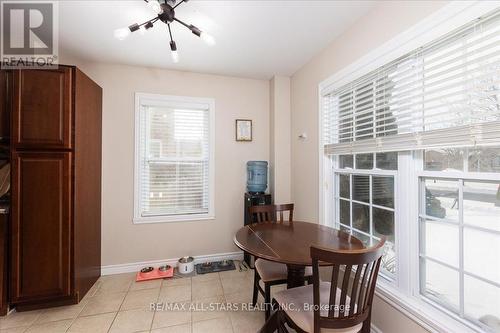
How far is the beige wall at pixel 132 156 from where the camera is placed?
9.20ft

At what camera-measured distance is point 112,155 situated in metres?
2.82

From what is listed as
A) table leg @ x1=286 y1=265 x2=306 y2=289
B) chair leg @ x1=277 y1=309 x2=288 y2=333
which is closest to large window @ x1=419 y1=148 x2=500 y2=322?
table leg @ x1=286 y1=265 x2=306 y2=289

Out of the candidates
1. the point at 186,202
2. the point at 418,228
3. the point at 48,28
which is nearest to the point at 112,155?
the point at 186,202

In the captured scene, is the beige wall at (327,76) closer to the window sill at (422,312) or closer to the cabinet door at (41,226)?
the window sill at (422,312)

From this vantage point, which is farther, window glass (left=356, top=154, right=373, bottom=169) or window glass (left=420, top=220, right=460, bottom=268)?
window glass (left=356, top=154, right=373, bottom=169)

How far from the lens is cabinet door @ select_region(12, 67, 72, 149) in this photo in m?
2.01

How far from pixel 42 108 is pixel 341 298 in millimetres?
2859

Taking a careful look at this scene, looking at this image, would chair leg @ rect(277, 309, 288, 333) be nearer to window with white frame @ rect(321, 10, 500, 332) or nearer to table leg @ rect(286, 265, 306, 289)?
table leg @ rect(286, 265, 306, 289)

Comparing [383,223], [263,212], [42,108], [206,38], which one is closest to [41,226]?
[42,108]

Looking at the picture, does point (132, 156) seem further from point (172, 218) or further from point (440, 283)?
point (440, 283)

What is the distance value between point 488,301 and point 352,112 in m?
1.57

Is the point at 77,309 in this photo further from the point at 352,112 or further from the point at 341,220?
the point at 352,112

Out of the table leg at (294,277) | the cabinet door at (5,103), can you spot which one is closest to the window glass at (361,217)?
the table leg at (294,277)

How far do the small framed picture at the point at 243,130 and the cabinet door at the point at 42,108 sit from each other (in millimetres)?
1926
